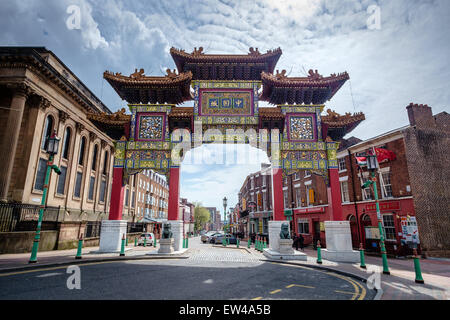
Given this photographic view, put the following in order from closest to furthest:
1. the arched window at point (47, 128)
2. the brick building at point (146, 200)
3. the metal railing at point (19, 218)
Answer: the metal railing at point (19, 218) → the arched window at point (47, 128) → the brick building at point (146, 200)

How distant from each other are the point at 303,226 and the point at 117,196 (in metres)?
21.6

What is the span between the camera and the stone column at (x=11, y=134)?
669 inches

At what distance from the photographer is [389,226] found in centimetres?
1836

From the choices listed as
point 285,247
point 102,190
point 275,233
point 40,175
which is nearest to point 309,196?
point 275,233

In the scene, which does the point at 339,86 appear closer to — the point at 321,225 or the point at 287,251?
the point at 287,251

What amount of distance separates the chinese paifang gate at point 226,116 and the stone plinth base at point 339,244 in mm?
1657

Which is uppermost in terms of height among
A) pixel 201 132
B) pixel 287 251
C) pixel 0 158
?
pixel 201 132

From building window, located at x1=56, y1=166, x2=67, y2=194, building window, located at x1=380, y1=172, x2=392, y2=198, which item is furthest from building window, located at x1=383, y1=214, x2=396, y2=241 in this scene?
building window, located at x1=56, y1=166, x2=67, y2=194

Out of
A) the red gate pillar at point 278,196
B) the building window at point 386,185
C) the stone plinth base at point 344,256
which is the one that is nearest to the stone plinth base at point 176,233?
the red gate pillar at point 278,196

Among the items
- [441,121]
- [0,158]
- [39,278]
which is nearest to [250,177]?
[441,121]

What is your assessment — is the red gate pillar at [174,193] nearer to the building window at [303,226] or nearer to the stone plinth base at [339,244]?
the stone plinth base at [339,244]

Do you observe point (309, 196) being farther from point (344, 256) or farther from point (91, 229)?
point (91, 229)
